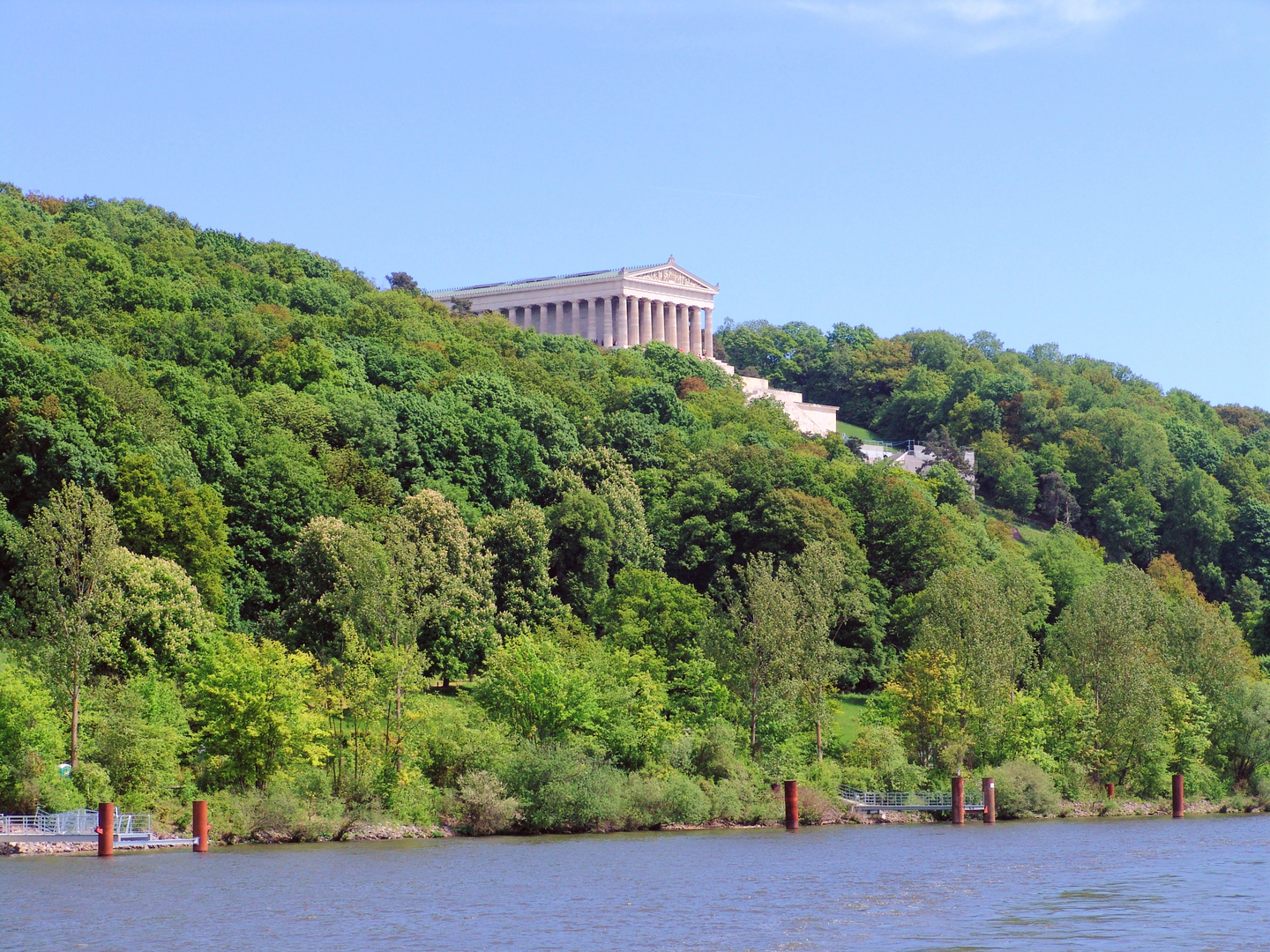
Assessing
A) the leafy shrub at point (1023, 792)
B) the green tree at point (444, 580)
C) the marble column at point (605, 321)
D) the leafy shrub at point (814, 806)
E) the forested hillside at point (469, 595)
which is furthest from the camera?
the marble column at point (605, 321)

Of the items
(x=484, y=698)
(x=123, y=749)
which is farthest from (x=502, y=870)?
(x=484, y=698)

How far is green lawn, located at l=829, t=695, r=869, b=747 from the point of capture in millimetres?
76875

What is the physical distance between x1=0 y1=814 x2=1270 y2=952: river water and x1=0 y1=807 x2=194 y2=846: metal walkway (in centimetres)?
112

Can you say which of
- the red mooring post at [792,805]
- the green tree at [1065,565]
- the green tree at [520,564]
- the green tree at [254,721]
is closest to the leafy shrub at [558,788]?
the red mooring post at [792,805]

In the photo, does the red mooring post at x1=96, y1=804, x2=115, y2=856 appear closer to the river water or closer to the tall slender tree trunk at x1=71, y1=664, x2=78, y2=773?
the river water

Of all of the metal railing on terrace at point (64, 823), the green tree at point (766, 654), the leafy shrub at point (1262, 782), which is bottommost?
the metal railing on terrace at point (64, 823)

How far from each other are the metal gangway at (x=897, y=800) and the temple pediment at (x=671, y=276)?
110 meters

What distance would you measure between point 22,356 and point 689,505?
37.6m

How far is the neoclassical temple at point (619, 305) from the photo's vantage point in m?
176

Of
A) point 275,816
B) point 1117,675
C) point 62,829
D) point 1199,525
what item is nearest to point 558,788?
point 275,816

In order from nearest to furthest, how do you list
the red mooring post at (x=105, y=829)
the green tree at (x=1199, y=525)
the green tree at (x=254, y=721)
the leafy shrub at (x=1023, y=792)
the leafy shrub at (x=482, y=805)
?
the red mooring post at (x=105, y=829) → the green tree at (x=254, y=721) → the leafy shrub at (x=482, y=805) → the leafy shrub at (x=1023, y=792) → the green tree at (x=1199, y=525)

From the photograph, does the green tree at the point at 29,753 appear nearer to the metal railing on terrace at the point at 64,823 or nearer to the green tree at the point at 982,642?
the metal railing on terrace at the point at 64,823

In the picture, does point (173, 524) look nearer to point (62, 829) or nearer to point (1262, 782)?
point (62, 829)

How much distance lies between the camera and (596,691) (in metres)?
67.9
